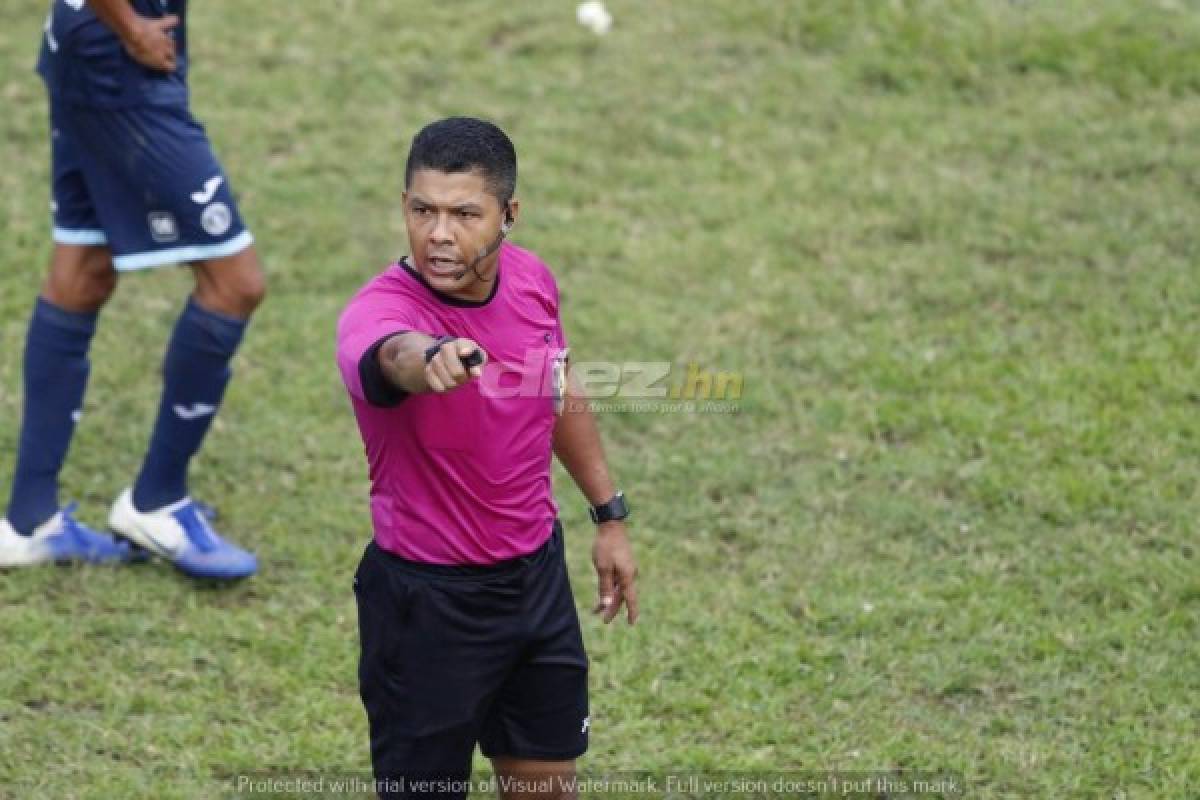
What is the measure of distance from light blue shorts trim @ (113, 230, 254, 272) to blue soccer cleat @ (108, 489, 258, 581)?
0.75 metres

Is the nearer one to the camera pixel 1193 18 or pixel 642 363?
pixel 642 363

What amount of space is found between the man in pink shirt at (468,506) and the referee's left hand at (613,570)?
0.40 ft

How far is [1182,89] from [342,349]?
21.5 feet

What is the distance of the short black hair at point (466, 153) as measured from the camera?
365 centimetres

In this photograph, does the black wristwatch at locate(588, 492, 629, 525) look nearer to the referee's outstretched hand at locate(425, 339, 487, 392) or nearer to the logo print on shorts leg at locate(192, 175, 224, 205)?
the referee's outstretched hand at locate(425, 339, 487, 392)

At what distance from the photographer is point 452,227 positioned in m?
3.60

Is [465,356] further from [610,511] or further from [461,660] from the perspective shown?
[610,511]

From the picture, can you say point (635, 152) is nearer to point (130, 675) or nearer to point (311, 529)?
point (311, 529)

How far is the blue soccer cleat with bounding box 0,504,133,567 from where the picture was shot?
225 inches

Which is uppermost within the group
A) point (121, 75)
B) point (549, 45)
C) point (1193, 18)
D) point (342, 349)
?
point (342, 349)

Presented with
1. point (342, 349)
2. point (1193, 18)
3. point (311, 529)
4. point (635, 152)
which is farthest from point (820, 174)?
point (342, 349)

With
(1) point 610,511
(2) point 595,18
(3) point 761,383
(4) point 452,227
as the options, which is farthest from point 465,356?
(2) point 595,18

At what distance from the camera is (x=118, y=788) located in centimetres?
466

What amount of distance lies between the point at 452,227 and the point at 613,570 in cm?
93
